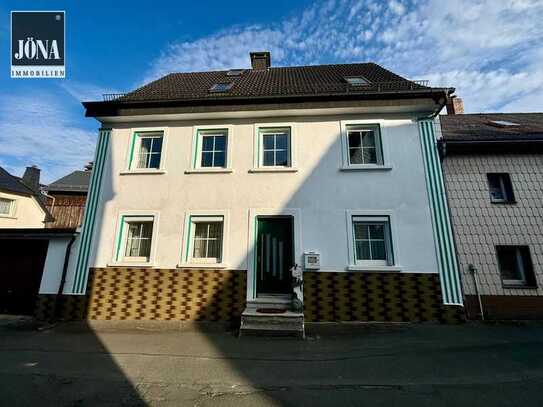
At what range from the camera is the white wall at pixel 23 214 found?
15492mm

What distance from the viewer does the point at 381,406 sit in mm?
2814

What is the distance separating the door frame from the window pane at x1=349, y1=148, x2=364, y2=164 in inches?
83.3

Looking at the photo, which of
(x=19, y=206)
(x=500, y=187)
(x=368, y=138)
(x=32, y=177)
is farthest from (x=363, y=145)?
(x=32, y=177)

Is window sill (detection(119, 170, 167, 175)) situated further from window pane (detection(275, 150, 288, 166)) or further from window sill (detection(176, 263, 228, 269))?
window pane (detection(275, 150, 288, 166))

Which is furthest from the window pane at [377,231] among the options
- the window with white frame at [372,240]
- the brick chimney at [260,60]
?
the brick chimney at [260,60]

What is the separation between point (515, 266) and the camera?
7.00 m

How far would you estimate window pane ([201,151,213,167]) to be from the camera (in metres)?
7.31

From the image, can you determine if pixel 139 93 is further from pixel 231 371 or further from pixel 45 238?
pixel 231 371

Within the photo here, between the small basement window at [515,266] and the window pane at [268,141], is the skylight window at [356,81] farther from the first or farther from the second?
the small basement window at [515,266]

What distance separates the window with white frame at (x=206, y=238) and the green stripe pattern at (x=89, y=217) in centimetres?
271

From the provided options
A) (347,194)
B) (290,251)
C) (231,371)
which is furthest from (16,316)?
(347,194)

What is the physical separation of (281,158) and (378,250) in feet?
11.6

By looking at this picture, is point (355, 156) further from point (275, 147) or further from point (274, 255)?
point (274, 255)

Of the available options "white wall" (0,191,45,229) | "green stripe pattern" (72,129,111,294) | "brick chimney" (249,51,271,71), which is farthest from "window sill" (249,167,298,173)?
"white wall" (0,191,45,229)
